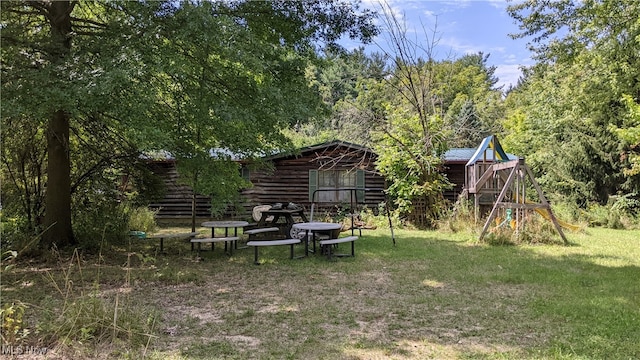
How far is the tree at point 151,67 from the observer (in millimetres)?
5270

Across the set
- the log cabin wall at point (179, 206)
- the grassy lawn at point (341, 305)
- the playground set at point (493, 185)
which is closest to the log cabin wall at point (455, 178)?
the playground set at point (493, 185)

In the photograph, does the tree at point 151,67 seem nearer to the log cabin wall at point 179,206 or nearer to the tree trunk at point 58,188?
the tree trunk at point 58,188

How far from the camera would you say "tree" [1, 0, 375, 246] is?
17.3ft

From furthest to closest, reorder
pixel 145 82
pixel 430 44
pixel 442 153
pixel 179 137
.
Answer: pixel 430 44 < pixel 442 153 < pixel 179 137 < pixel 145 82

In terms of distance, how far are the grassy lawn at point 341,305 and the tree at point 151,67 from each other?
2.03 m

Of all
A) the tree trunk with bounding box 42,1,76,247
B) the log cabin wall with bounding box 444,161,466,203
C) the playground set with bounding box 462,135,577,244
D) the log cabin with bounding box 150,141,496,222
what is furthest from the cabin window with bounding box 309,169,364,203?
the tree trunk with bounding box 42,1,76,247

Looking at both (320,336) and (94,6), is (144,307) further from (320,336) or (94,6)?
(94,6)

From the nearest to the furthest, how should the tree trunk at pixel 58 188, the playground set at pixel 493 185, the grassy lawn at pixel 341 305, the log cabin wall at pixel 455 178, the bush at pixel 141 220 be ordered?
1. the grassy lawn at pixel 341 305
2. the tree trunk at pixel 58 188
3. the playground set at pixel 493 185
4. the bush at pixel 141 220
5. the log cabin wall at pixel 455 178

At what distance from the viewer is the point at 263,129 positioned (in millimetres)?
7289

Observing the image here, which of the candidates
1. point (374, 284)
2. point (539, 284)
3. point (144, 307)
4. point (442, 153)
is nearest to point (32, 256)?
point (144, 307)

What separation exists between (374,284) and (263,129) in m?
3.26

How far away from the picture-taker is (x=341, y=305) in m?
4.92

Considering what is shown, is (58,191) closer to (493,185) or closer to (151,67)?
(151,67)

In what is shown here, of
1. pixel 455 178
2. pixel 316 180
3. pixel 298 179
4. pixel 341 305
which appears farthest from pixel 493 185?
pixel 341 305
